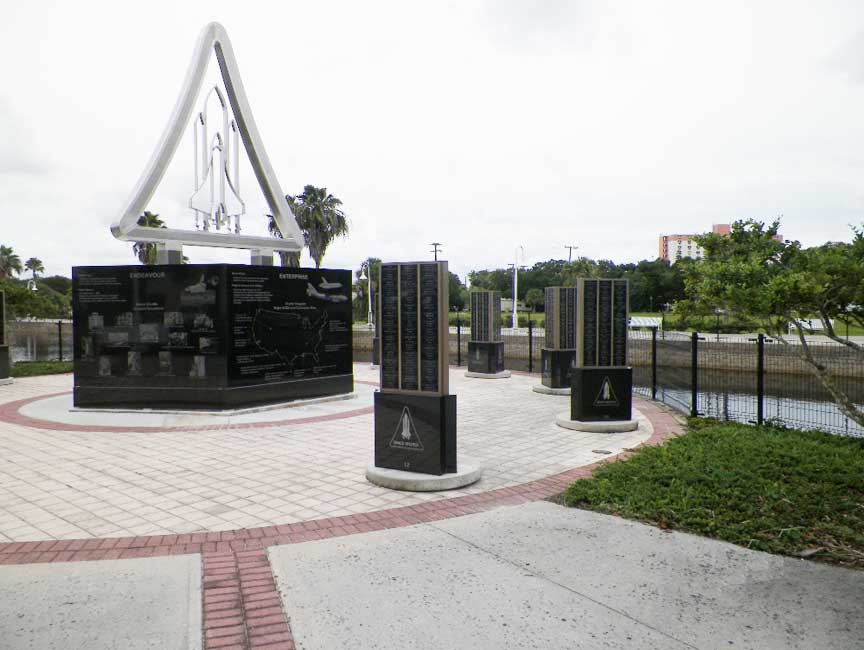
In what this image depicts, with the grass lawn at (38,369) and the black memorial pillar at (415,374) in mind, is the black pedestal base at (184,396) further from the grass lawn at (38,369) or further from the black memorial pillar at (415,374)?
the grass lawn at (38,369)

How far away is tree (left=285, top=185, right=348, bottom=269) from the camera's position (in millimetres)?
48438

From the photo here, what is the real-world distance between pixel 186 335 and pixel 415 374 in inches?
257

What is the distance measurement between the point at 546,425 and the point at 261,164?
9.16 m

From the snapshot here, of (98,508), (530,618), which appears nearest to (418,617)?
(530,618)

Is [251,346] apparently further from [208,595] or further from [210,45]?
[208,595]

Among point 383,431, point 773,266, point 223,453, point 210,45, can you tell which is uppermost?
point 210,45

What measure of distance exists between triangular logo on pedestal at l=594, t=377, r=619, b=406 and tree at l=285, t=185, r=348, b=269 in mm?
40229

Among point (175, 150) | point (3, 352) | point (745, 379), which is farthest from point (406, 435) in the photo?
point (745, 379)

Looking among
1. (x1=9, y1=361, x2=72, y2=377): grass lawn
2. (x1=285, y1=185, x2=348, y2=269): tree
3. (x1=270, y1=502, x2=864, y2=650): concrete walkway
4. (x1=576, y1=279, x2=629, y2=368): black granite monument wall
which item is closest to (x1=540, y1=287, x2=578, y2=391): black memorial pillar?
(x1=576, y1=279, x2=629, y2=368): black granite monument wall

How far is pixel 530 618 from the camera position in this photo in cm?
400

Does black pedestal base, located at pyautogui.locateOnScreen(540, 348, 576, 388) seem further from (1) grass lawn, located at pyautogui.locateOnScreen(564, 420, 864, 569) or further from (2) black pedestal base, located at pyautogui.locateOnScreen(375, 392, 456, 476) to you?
(2) black pedestal base, located at pyautogui.locateOnScreen(375, 392, 456, 476)

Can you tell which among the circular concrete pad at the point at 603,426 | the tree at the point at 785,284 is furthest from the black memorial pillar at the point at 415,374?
the circular concrete pad at the point at 603,426

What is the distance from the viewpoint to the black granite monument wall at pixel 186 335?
38.8ft

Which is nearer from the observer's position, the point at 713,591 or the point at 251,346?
the point at 713,591
